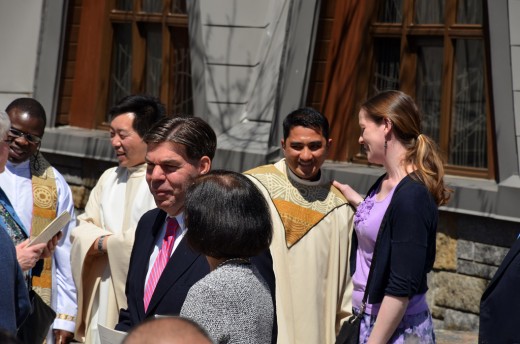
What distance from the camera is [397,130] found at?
4.72 meters

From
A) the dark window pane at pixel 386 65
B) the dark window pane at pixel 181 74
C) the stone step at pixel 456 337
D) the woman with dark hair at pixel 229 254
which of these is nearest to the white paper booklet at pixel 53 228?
the woman with dark hair at pixel 229 254

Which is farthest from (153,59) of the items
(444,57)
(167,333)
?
(167,333)

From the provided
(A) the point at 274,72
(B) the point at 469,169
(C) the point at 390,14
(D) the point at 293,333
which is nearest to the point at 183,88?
(A) the point at 274,72

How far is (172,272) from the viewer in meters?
4.07

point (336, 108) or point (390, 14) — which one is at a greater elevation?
point (390, 14)

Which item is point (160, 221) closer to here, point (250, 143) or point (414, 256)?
point (414, 256)

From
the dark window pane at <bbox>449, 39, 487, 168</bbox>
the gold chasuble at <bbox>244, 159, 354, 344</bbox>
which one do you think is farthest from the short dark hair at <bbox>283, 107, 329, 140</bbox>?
the dark window pane at <bbox>449, 39, 487, 168</bbox>

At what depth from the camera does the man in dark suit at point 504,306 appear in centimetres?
455

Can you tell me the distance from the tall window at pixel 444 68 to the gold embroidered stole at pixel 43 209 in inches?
118

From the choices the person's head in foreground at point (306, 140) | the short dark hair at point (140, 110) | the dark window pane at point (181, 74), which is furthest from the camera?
the dark window pane at point (181, 74)

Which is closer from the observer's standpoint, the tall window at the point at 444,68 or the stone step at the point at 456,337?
the stone step at the point at 456,337

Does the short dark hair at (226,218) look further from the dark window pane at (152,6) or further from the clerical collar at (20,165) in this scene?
the dark window pane at (152,6)

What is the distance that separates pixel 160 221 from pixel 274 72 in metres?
4.21

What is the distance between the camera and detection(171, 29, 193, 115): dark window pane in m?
9.76
